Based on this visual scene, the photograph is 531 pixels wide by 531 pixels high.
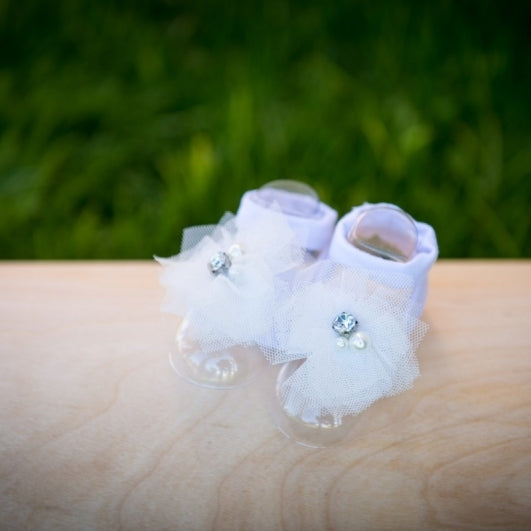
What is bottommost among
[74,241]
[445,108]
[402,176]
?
[74,241]

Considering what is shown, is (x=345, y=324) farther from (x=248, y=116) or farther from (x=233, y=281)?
(x=248, y=116)

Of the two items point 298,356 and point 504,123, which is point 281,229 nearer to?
point 298,356

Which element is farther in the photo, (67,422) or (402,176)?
(402,176)

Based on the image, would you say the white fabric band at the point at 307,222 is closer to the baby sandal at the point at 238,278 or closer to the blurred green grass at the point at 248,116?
the baby sandal at the point at 238,278

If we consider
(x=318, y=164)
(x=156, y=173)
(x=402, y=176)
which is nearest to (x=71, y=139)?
(x=156, y=173)

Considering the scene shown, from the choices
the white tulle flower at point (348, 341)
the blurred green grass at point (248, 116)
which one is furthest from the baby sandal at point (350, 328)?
the blurred green grass at point (248, 116)

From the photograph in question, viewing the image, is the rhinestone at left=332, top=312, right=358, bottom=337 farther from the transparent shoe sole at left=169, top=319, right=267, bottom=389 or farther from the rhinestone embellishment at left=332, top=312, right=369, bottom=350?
the transparent shoe sole at left=169, top=319, right=267, bottom=389

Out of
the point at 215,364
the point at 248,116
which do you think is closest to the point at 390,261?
the point at 215,364

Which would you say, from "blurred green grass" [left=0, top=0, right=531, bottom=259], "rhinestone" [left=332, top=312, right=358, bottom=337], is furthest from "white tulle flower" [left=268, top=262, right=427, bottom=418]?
"blurred green grass" [left=0, top=0, right=531, bottom=259]
